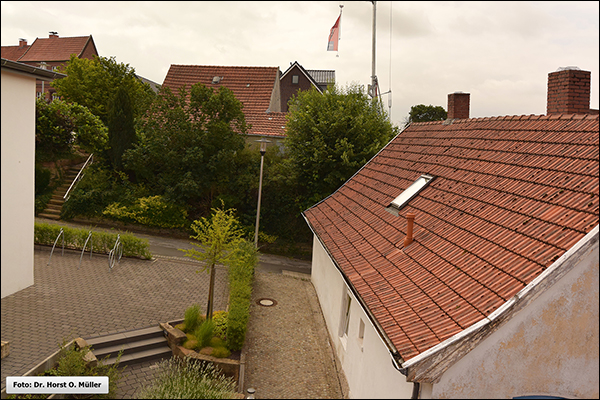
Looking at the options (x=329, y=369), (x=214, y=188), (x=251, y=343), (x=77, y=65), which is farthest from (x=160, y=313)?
(x=77, y=65)

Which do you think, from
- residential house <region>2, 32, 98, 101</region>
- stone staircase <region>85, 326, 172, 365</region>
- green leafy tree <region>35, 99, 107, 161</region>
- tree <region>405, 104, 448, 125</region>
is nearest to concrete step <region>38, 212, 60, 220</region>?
green leafy tree <region>35, 99, 107, 161</region>

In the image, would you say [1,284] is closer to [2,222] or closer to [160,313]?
[2,222]

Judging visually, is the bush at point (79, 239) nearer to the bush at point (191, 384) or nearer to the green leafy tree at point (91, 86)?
the bush at point (191, 384)

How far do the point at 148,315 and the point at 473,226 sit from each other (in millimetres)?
8291

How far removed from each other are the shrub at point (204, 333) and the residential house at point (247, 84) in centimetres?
1764

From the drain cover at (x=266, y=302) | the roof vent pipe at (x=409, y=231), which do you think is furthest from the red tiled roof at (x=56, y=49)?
the roof vent pipe at (x=409, y=231)

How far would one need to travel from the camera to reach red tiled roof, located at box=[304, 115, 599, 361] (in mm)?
5562

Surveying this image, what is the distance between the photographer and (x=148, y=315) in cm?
1149

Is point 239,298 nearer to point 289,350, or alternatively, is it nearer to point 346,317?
point 289,350

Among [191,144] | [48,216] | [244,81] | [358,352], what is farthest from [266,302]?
[244,81]

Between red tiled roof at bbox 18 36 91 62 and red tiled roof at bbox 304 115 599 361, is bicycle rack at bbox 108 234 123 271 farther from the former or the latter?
red tiled roof at bbox 18 36 91 62

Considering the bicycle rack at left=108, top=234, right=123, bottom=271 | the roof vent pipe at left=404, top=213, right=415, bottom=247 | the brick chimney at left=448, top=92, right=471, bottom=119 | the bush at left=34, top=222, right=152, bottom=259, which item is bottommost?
the bicycle rack at left=108, top=234, right=123, bottom=271

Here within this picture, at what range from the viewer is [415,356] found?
207 inches

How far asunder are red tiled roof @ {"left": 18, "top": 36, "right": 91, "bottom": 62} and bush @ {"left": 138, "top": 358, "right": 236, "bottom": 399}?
39391 mm
